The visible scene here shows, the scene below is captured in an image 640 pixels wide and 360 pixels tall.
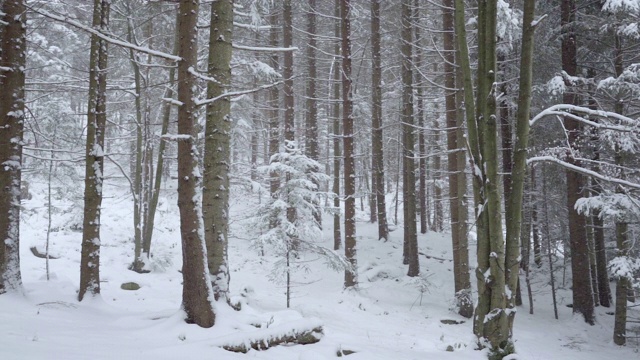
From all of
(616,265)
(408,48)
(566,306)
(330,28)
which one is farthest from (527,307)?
(330,28)

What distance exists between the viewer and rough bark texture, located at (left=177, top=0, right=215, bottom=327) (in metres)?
5.54

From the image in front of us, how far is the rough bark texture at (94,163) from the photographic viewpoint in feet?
25.6

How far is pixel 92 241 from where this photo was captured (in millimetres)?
7926

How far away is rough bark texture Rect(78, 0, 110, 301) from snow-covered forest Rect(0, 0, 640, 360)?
39 millimetres

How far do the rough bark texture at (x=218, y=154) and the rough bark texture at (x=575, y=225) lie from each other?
11.6 meters

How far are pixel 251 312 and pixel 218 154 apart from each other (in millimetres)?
2465

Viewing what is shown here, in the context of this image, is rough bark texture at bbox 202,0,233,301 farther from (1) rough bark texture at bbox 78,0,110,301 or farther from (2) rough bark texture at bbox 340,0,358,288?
(2) rough bark texture at bbox 340,0,358,288

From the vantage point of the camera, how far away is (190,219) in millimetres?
5559

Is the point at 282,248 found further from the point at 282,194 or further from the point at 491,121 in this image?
the point at 491,121

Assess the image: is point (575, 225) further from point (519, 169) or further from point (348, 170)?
point (519, 169)

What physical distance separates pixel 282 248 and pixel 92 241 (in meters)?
4.02

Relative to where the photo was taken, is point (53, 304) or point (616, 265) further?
point (616, 265)

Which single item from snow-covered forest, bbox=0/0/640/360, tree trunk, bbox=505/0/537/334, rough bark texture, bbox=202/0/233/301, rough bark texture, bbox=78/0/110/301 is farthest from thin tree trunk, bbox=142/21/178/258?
tree trunk, bbox=505/0/537/334

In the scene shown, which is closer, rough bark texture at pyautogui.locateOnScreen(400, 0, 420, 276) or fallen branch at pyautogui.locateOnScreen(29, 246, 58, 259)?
fallen branch at pyautogui.locateOnScreen(29, 246, 58, 259)
